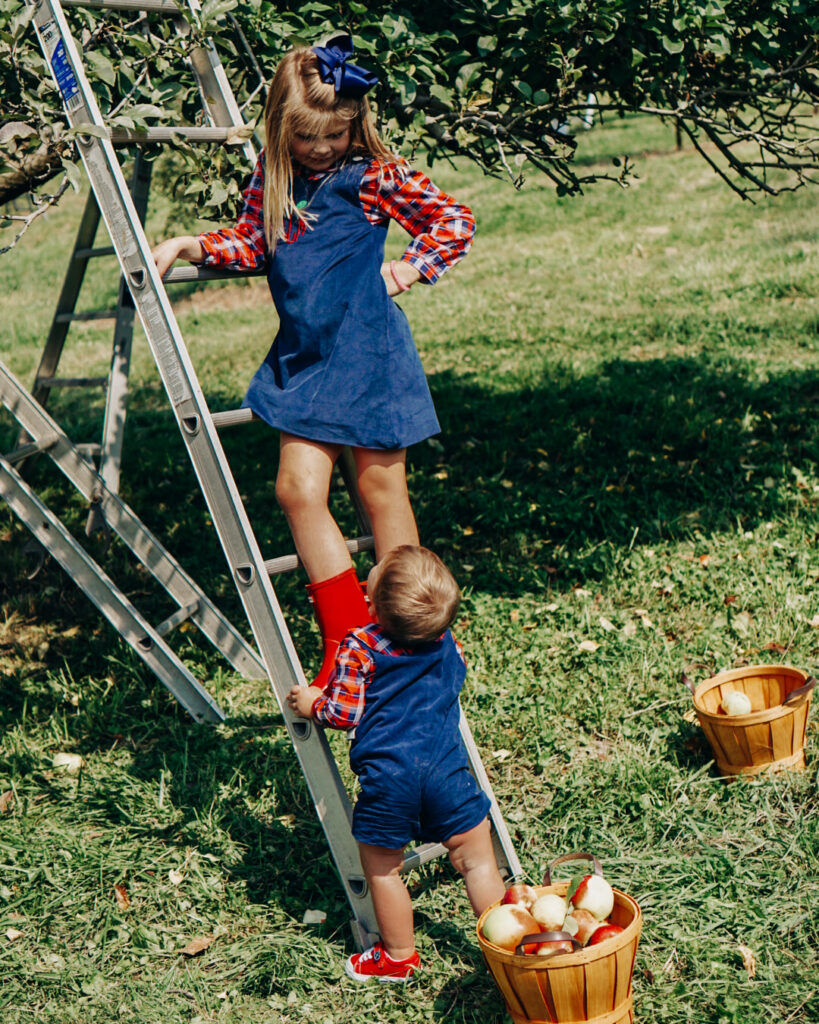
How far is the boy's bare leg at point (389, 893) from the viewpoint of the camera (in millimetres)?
2803

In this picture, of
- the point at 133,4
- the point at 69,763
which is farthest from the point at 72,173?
the point at 69,763

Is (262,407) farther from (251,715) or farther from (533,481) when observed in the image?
(533,481)

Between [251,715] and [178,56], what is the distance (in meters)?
2.53

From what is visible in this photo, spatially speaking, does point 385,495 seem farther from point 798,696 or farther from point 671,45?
point 671,45

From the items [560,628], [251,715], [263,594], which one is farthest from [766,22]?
[251,715]

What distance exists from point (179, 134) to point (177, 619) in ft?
6.42

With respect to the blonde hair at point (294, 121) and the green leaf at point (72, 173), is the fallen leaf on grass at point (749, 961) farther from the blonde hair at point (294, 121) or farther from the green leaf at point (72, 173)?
the green leaf at point (72, 173)

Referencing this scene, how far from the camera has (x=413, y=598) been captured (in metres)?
2.64

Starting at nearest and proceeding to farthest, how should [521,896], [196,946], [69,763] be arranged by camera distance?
[521,896] < [196,946] < [69,763]

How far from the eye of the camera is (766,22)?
14.7ft

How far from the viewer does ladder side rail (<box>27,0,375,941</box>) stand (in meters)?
2.96

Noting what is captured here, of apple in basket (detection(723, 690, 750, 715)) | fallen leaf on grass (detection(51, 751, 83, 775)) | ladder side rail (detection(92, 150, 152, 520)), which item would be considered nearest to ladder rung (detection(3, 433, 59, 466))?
ladder side rail (detection(92, 150, 152, 520))

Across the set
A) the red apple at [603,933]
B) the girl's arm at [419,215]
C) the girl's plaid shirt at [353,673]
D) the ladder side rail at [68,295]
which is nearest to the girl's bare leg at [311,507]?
the girl's plaid shirt at [353,673]

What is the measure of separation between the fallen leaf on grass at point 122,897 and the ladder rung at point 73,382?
9.86 ft
